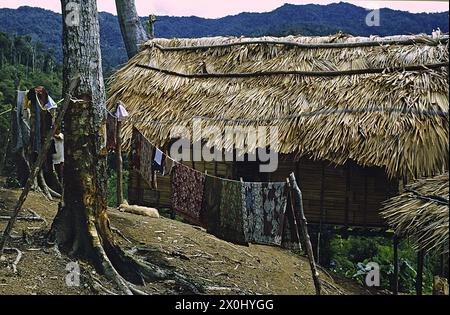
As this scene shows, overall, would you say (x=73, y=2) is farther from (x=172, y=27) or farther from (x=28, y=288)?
(x=172, y=27)

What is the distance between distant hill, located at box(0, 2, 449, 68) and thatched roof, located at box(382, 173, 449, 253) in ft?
27.7

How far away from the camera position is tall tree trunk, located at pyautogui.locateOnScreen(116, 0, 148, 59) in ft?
34.6

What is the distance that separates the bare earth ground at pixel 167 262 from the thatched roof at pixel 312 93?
1.47 meters

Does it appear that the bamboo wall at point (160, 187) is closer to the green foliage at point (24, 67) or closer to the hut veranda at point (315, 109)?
the hut veranda at point (315, 109)

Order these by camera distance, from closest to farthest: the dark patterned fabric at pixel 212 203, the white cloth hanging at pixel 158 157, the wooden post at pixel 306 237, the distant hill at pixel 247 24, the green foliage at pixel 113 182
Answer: the wooden post at pixel 306 237 < the dark patterned fabric at pixel 212 203 < the white cloth hanging at pixel 158 157 < the green foliage at pixel 113 182 < the distant hill at pixel 247 24

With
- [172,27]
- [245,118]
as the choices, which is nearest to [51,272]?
[245,118]

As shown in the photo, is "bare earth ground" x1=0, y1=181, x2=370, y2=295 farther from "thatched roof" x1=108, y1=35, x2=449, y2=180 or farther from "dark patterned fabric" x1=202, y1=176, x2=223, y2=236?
"thatched roof" x1=108, y1=35, x2=449, y2=180

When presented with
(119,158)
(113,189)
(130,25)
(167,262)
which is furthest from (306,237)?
(113,189)

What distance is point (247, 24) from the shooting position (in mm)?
23078

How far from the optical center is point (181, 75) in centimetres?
898

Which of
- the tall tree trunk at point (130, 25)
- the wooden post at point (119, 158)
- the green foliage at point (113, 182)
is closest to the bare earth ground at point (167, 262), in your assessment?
the wooden post at point (119, 158)

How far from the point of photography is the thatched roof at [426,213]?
514 cm
